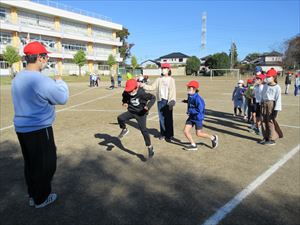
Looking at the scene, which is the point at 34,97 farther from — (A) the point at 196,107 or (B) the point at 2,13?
(B) the point at 2,13

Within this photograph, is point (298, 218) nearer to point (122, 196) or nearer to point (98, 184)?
point (122, 196)

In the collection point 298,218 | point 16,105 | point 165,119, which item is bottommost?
point 298,218

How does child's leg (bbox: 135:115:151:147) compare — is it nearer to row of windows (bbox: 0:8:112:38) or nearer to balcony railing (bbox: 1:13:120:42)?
balcony railing (bbox: 1:13:120:42)

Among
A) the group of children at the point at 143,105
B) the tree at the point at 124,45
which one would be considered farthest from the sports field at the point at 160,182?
the tree at the point at 124,45

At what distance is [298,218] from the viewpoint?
3.17m

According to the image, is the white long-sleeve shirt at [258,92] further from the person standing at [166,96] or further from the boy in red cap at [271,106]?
the person standing at [166,96]

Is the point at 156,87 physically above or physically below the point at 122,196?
above

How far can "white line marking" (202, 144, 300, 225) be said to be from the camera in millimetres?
3146

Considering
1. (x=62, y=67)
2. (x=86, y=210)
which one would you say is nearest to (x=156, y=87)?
(x=86, y=210)

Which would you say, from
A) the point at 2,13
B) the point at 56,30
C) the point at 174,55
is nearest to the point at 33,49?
the point at 2,13

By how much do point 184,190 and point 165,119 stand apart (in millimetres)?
2854

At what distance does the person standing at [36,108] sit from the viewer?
114 inches

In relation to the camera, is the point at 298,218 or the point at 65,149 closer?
the point at 298,218

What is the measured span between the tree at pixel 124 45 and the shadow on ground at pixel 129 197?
256 ft
